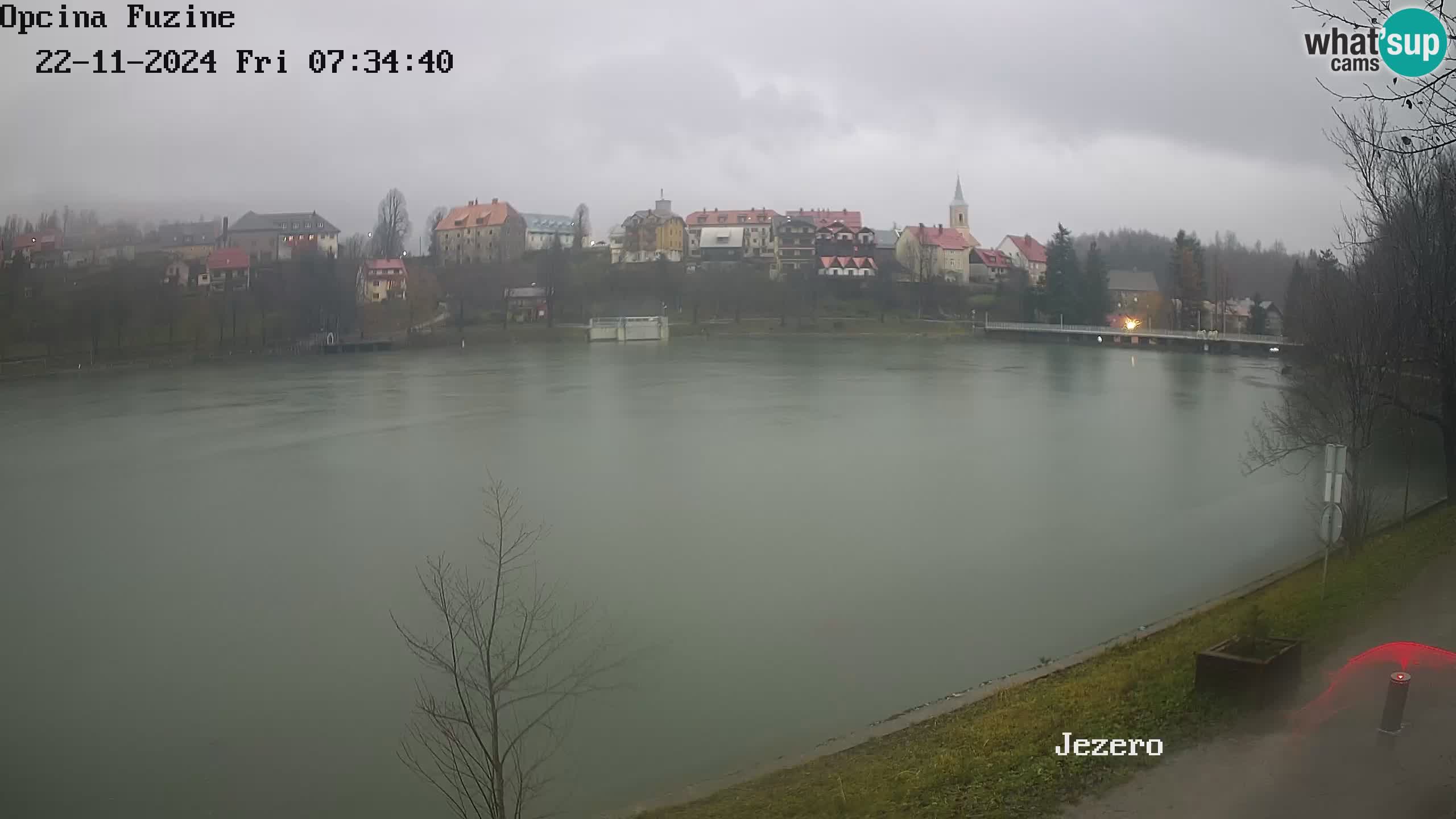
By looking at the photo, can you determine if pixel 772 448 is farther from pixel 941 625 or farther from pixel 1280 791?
pixel 1280 791

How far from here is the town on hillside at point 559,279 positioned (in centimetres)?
2034

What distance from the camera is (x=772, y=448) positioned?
1112 centimetres

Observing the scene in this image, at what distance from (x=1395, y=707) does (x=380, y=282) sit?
103 ft

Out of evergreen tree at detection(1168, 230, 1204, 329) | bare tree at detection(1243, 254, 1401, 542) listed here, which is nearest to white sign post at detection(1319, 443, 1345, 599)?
bare tree at detection(1243, 254, 1401, 542)

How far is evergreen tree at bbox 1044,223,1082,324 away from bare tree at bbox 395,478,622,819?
93.4 ft

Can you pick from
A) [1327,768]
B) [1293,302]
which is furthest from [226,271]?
[1327,768]

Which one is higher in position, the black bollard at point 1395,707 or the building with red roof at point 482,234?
the building with red roof at point 482,234

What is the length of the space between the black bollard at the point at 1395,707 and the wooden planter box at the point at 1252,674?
13.0 inches

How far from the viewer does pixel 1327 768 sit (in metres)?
2.11

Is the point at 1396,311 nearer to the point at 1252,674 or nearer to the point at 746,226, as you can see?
the point at 1252,674

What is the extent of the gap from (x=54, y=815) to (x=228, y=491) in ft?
19.7

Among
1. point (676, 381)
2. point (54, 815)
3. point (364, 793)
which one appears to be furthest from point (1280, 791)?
point (676, 381)

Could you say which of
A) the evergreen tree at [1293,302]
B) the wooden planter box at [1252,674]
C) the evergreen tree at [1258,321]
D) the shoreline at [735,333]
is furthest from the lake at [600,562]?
the evergreen tree at [1258,321]

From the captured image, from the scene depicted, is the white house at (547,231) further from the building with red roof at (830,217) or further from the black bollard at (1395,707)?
the black bollard at (1395,707)
